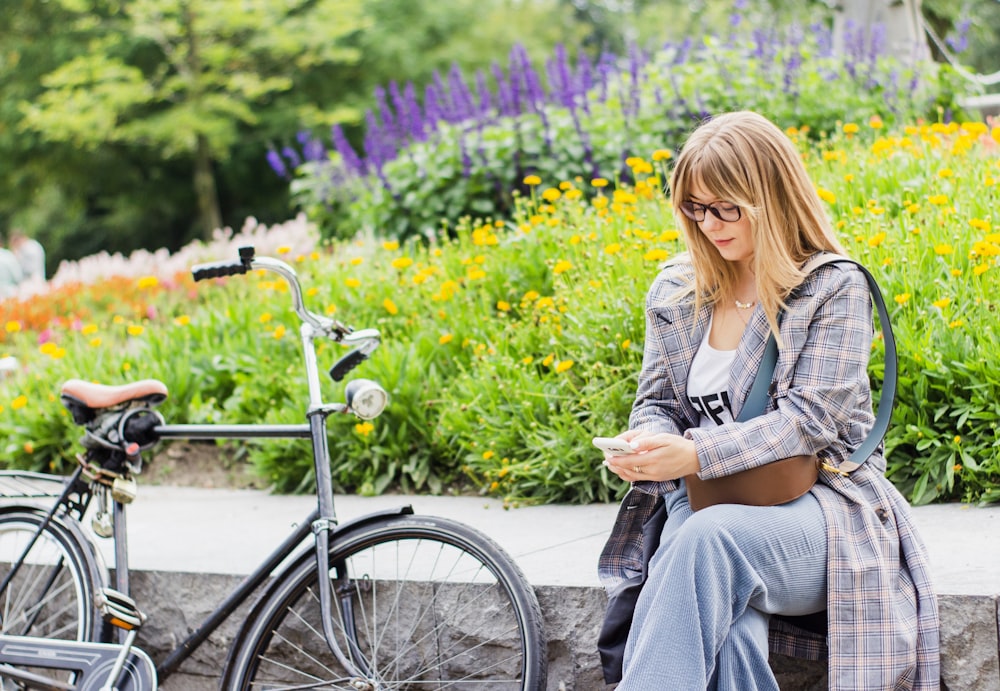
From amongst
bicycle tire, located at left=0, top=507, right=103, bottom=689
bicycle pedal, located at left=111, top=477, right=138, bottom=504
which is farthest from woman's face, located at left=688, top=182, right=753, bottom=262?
bicycle tire, located at left=0, top=507, right=103, bottom=689

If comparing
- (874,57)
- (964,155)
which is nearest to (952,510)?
(964,155)

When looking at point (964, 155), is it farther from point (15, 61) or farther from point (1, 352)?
point (15, 61)

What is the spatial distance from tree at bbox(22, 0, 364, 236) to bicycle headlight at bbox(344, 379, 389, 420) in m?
13.8

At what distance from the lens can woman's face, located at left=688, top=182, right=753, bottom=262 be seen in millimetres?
2297

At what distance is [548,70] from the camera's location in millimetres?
6730

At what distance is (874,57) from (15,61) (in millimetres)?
17138

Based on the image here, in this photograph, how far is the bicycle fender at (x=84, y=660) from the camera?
2.85m

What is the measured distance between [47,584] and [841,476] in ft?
7.92

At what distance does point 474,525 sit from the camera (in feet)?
11.1

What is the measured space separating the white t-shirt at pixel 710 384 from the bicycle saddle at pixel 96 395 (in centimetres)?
158

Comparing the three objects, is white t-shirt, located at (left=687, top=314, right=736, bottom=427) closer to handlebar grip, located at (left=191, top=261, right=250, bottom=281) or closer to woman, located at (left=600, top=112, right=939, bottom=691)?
woman, located at (left=600, top=112, right=939, bottom=691)

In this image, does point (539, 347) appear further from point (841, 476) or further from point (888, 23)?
point (888, 23)

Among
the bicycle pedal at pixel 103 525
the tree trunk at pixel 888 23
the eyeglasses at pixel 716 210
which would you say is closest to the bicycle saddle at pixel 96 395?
the bicycle pedal at pixel 103 525

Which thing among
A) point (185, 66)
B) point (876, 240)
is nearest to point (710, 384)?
point (876, 240)
